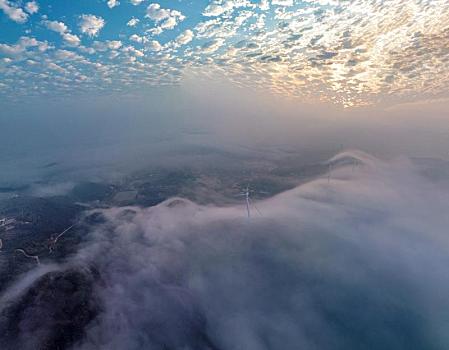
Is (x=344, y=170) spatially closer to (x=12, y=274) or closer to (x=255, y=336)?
(x=255, y=336)

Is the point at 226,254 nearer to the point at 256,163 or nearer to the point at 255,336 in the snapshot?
the point at 255,336

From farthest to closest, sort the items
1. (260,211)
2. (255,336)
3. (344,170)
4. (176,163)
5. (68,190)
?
(176,163)
(344,170)
(68,190)
(260,211)
(255,336)

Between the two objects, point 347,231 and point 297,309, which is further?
point 347,231

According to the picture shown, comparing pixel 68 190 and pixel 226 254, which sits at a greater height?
pixel 226 254

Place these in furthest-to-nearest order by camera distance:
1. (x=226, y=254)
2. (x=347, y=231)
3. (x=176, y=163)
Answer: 1. (x=176, y=163)
2. (x=347, y=231)
3. (x=226, y=254)

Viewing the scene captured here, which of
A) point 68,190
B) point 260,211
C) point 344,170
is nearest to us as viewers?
point 260,211

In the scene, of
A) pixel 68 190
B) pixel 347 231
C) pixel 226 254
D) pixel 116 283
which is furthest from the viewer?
pixel 68 190

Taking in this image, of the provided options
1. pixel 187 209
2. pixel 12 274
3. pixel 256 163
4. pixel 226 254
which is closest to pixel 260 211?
pixel 187 209

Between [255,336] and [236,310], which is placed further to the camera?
[236,310]

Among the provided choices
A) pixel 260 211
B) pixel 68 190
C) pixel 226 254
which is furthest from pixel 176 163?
pixel 226 254
